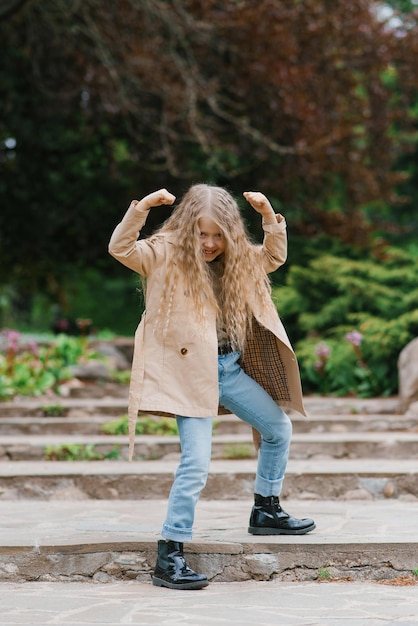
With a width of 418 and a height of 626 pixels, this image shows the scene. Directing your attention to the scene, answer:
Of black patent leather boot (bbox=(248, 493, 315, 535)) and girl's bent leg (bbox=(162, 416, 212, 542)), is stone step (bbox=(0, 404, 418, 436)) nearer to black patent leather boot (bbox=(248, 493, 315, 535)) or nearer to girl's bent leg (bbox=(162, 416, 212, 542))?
black patent leather boot (bbox=(248, 493, 315, 535))

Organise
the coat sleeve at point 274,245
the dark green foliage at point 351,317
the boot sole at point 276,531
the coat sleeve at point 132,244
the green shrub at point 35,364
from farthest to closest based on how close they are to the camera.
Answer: the green shrub at point 35,364
the dark green foliage at point 351,317
the boot sole at point 276,531
the coat sleeve at point 274,245
the coat sleeve at point 132,244

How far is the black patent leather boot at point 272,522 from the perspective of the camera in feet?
15.3

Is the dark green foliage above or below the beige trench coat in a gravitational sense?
above

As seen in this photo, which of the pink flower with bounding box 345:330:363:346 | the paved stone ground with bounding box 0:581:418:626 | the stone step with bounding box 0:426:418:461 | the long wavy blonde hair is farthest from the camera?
the pink flower with bounding box 345:330:363:346

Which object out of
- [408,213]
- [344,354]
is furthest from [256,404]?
[408,213]

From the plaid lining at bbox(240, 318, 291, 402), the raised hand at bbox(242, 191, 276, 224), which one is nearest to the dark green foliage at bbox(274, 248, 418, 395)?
the plaid lining at bbox(240, 318, 291, 402)

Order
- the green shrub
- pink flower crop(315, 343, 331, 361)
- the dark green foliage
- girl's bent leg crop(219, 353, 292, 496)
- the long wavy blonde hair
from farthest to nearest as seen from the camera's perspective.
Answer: pink flower crop(315, 343, 331, 361) < the green shrub < the dark green foliage < girl's bent leg crop(219, 353, 292, 496) < the long wavy blonde hair

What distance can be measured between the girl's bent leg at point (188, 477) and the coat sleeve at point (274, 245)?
33.7 inches

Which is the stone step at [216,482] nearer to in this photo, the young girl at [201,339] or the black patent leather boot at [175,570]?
the young girl at [201,339]

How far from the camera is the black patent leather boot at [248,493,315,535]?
183 inches

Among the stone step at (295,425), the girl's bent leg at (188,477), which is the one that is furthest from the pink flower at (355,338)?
the girl's bent leg at (188,477)

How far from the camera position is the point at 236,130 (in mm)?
13570

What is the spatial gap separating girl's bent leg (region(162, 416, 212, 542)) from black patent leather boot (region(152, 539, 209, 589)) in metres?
0.05

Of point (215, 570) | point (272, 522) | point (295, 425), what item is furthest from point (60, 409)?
point (215, 570)
